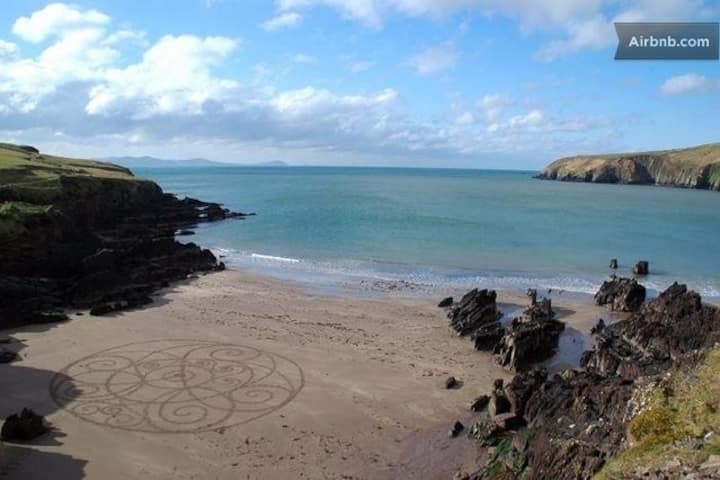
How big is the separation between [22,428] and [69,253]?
25077 mm

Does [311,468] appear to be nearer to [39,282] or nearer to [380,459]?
[380,459]

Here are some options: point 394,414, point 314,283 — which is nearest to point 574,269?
point 314,283

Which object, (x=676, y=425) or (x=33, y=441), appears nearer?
(x=676, y=425)

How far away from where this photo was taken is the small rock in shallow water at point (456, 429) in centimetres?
1880

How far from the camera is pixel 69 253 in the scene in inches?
1582

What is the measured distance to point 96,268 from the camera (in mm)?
39688

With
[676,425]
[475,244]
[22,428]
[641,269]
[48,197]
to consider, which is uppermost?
[48,197]

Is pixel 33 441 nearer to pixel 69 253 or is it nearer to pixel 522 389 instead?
pixel 522 389

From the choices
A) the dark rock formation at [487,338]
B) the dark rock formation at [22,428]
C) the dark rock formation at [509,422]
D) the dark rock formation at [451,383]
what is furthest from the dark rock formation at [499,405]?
the dark rock formation at [22,428]

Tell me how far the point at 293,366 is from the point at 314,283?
18.1 m

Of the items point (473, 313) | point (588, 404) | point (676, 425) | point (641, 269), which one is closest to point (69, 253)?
point (473, 313)

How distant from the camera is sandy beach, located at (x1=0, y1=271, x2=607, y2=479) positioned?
17078mm

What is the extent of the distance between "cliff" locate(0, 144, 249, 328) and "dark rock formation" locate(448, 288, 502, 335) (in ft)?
62.1

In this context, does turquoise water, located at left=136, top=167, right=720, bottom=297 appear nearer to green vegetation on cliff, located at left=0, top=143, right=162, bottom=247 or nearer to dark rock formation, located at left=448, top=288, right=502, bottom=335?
dark rock formation, located at left=448, top=288, right=502, bottom=335
